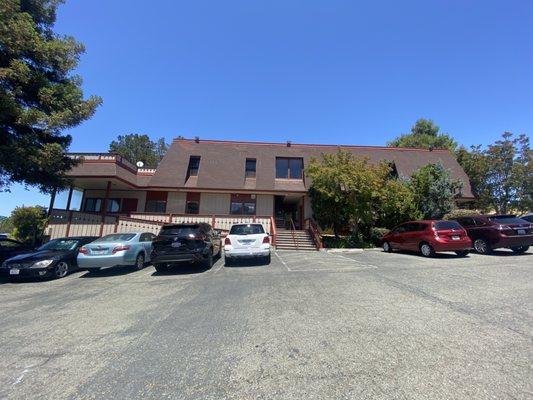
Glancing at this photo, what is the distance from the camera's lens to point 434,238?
12.3 m

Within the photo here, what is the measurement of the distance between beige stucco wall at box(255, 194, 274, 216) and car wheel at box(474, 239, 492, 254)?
514 inches

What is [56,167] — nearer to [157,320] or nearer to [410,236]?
[157,320]

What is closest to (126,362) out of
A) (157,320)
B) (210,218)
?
(157,320)

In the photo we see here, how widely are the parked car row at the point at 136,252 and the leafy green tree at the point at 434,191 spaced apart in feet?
43.8

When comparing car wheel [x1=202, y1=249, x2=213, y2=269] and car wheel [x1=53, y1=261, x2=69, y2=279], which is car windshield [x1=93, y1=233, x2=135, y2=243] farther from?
car wheel [x1=202, y1=249, x2=213, y2=269]

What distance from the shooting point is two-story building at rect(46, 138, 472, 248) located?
21.5 meters

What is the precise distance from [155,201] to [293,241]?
451 inches

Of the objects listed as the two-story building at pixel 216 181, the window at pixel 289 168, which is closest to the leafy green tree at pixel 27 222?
the two-story building at pixel 216 181

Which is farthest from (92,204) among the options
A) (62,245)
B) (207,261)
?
(207,261)

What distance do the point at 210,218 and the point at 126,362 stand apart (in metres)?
15.3

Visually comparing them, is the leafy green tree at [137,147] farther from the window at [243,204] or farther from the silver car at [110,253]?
the silver car at [110,253]

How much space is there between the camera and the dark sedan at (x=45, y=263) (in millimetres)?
10000

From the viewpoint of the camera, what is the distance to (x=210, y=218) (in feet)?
62.1

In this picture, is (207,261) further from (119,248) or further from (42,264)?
(42,264)
